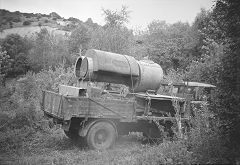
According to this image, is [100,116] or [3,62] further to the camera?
[3,62]

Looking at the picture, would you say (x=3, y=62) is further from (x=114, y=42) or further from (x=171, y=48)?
(x=171, y=48)

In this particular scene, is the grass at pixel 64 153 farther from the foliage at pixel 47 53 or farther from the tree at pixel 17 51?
the tree at pixel 17 51

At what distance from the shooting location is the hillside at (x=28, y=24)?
48.1m

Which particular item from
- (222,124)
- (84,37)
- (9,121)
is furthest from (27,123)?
(84,37)

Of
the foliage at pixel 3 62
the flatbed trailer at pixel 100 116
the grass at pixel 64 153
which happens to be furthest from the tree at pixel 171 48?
the grass at pixel 64 153

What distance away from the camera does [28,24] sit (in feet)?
178

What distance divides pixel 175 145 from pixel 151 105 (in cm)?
305

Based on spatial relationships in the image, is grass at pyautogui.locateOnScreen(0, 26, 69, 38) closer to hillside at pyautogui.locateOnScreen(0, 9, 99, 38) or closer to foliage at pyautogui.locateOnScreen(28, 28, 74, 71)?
hillside at pyautogui.locateOnScreen(0, 9, 99, 38)

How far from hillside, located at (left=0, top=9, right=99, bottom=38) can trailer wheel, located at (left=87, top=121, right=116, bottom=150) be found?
37.0 meters

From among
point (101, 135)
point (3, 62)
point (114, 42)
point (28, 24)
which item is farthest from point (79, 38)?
point (101, 135)

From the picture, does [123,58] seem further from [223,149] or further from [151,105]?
[223,149]

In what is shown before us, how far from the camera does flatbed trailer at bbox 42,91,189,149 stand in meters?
7.62

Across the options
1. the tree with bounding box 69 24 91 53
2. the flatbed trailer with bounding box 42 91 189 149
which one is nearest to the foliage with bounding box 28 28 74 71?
the tree with bounding box 69 24 91 53

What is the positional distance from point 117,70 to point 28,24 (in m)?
50.5
